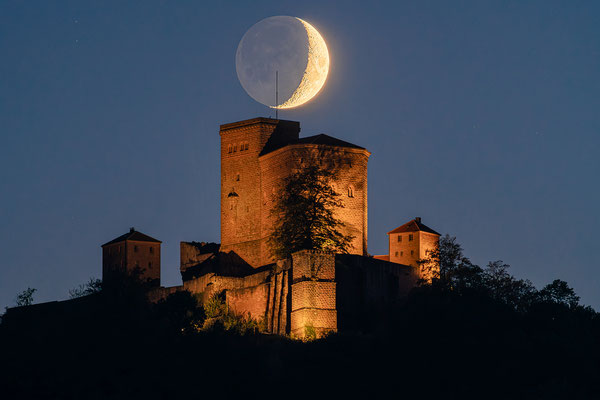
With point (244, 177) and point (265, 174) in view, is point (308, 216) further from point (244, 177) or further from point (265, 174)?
point (244, 177)

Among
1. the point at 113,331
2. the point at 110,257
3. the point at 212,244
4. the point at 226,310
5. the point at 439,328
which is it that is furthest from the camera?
the point at 110,257

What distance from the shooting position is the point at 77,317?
62.2 metres

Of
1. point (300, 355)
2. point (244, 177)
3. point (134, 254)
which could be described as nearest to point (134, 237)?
point (134, 254)

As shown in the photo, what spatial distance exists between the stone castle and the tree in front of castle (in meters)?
0.86

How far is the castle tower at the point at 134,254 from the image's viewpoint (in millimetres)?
87812

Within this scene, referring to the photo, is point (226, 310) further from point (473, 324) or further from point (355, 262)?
point (473, 324)

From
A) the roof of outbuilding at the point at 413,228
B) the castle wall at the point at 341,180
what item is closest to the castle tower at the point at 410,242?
the roof of outbuilding at the point at 413,228

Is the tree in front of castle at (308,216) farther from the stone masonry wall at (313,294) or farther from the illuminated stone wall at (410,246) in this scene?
the illuminated stone wall at (410,246)

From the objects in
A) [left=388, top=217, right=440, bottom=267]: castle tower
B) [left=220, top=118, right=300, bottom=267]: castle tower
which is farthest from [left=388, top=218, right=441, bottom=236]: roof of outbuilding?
[left=220, top=118, right=300, bottom=267]: castle tower

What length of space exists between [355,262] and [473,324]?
7.00 meters

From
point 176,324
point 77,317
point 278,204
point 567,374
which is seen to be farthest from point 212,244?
point 567,374

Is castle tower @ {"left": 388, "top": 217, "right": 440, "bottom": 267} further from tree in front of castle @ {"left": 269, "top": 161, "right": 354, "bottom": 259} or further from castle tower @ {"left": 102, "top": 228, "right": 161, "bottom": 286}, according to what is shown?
castle tower @ {"left": 102, "top": 228, "right": 161, "bottom": 286}

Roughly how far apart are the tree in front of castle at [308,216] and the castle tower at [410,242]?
43.8 feet

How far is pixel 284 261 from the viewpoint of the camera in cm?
6775
